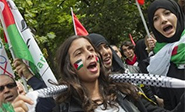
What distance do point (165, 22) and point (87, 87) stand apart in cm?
92

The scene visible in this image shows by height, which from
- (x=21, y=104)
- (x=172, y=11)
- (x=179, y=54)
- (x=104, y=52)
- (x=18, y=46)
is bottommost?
(x=179, y=54)

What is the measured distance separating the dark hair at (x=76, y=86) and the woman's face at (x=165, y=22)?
0.66 metres

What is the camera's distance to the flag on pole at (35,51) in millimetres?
3592

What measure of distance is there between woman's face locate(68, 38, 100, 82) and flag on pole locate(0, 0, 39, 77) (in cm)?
108

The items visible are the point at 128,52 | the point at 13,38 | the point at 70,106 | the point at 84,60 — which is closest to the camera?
the point at 70,106

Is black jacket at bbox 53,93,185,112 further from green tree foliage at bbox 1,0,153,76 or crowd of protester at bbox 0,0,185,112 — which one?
green tree foliage at bbox 1,0,153,76

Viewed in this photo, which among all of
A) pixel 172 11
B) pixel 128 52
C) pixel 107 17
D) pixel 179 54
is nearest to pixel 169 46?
pixel 179 54

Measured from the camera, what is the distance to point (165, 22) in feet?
9.43

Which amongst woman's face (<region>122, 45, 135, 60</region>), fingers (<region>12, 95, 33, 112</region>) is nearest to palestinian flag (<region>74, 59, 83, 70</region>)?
fingers (<region>12, 95, 33, 112</region>)

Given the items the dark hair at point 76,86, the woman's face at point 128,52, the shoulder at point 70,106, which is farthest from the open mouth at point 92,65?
the woman's face at point 128,52

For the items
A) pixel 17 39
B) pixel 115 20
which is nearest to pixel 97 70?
pixel 17 39

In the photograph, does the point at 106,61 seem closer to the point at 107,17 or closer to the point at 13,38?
the point at 13,38

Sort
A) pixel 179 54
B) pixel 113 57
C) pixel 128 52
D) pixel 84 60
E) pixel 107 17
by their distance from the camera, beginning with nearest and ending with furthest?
pixel 84 60 < pixel 179 54 < pixel 113 57 < pixel 128 52 < pixel 107 17

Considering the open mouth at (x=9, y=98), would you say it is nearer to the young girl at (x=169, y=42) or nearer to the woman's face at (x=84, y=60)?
the woman's face at (x=84, y=60)
